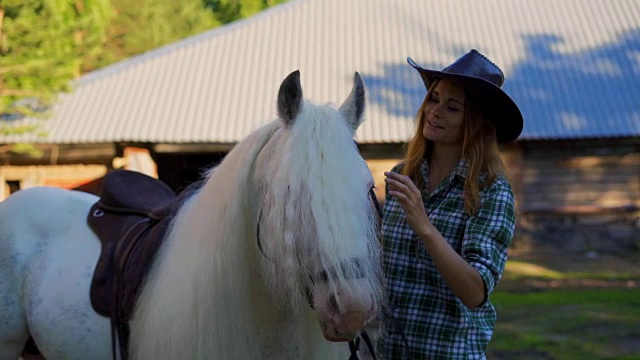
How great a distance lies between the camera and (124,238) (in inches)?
97.6

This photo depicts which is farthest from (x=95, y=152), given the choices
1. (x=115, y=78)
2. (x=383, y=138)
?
(x=383, y=138)

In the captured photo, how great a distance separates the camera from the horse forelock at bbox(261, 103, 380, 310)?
1.48 meters

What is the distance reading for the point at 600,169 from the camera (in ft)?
41.9

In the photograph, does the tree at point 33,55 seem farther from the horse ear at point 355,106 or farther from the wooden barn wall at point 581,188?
the horse ear at point 355,106

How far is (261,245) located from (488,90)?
0.89m

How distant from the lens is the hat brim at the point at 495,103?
6.42 feet

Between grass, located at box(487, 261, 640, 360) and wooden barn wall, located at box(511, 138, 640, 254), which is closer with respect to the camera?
grass, located at box(487, 261, 640, 360)

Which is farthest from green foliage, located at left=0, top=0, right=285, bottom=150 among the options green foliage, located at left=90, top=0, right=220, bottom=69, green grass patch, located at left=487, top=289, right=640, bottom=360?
green foliage, located at left=90, top=0, right=220, bottom=69

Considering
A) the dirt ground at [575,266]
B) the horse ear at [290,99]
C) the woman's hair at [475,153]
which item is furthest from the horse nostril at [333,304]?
the dirt ground at [575,266]

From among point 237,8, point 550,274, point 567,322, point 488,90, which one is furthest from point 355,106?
point 237,8

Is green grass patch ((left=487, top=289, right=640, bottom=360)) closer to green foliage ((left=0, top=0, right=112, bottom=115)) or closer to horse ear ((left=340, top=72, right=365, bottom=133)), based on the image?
horse ear ((left=340, top=72, right=365, bottom=133))

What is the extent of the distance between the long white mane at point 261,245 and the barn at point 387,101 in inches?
372

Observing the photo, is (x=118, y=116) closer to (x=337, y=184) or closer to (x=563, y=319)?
(x=563, y=319)

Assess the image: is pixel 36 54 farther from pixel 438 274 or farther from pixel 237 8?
pixel 237 8
